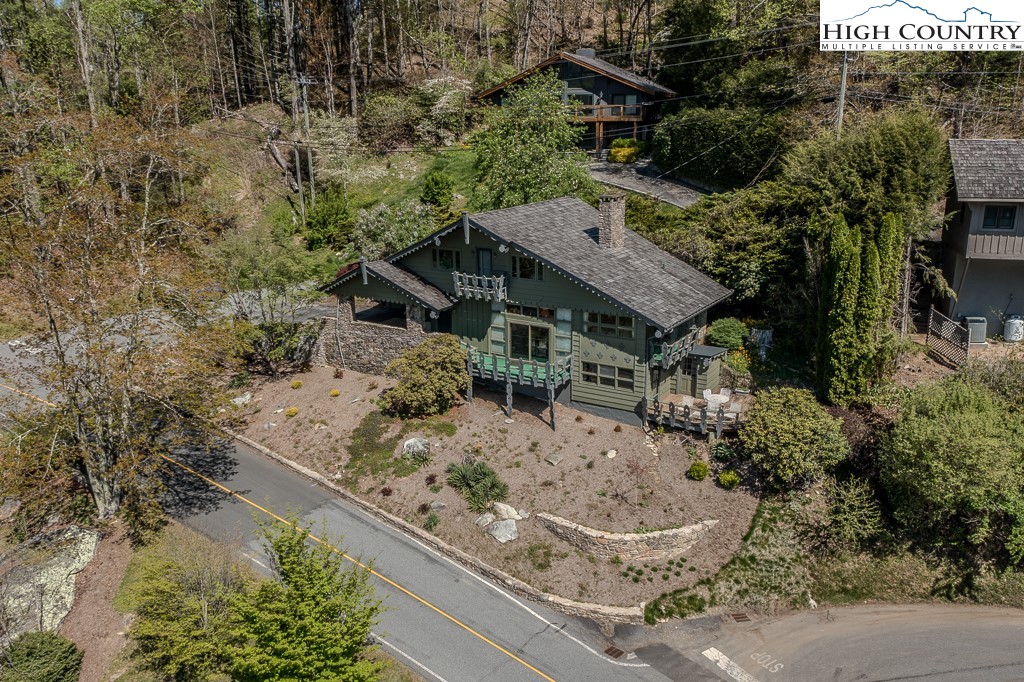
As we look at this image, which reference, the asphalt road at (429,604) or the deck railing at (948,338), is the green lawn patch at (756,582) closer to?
the asphalt road at (429,604)

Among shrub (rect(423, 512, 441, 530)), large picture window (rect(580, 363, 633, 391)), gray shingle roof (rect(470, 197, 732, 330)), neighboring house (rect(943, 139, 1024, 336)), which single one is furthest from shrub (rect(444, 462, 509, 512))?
neighboring house (rect(943, 139, 1024, 336))

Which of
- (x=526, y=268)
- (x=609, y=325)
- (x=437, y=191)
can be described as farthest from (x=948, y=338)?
(x=437, y=191)

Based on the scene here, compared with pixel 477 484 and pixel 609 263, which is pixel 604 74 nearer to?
pixel 609 263

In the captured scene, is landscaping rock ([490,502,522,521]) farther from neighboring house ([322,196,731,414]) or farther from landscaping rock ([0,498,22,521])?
landscaping rock ([0,498,22,521])

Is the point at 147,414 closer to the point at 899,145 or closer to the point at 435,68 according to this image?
the point at 899,145

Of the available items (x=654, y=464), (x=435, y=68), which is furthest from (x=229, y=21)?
(x=654, y=464)
